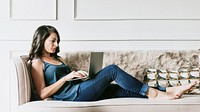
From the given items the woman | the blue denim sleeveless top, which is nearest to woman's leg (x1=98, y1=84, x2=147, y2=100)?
the woman

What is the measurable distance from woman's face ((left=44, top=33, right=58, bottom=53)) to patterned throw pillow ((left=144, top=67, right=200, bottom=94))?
0.80 m

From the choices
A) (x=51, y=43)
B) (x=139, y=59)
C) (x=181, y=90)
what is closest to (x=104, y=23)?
(x=139, y=59)

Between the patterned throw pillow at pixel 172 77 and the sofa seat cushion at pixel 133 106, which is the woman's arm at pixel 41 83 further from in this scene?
the patterned throw pillow at pixel 172 77

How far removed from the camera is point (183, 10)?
327 centimetres

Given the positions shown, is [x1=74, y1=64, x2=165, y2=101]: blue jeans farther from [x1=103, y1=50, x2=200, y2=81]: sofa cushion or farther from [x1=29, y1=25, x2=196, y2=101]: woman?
[x1=103, y1=50, x2=200, y2=81]: sofa cushion

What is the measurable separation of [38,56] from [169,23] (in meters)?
1.24

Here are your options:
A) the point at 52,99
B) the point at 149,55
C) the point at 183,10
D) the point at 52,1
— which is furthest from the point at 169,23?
the point at 52,99

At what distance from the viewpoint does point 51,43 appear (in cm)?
274

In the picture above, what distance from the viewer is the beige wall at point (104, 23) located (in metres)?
3.25

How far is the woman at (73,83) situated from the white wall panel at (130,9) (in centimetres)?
61

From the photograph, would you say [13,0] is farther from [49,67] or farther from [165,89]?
[165,89]

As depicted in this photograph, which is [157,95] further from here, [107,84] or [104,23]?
[104,23]

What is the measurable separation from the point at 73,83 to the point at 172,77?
0.81 m

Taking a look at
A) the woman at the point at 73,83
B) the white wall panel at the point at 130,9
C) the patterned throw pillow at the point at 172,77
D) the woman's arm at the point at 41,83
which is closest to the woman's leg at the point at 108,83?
the woman at the point at 73,83
